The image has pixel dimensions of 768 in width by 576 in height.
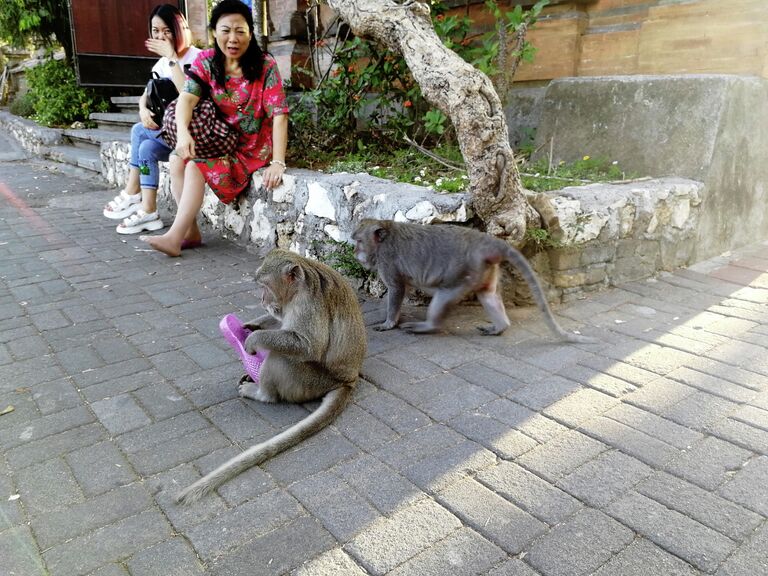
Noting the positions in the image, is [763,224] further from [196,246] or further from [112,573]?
[112,573]

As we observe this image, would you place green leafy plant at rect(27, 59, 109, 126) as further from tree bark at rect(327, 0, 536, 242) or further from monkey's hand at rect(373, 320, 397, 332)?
monkey's hand at rect(373, 320, 397, 332)

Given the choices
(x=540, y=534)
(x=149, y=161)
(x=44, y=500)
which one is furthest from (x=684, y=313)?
(x=149, y=161)

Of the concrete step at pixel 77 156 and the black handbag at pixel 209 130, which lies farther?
the concrete step at pixel 77 156

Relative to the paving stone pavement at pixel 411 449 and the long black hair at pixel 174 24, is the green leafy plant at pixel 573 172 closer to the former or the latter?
the paving stone pavement at pixel 411 449

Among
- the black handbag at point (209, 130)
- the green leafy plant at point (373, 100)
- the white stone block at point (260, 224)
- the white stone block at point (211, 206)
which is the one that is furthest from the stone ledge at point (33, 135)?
the white stone block at point (260, 224)

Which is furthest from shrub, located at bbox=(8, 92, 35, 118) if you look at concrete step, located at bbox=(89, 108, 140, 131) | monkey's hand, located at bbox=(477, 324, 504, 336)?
monkey's hand, located at bbox=(477, 324, 504, 336)

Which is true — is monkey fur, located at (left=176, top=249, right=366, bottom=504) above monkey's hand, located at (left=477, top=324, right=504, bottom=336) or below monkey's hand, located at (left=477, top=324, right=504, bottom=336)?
above

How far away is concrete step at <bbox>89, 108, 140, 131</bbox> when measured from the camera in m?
9.64

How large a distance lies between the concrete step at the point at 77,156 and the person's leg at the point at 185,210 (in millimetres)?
4606

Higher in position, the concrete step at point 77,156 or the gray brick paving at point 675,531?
the concrete step at point 77,156

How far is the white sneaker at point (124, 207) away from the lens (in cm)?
649

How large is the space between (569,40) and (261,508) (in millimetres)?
5242

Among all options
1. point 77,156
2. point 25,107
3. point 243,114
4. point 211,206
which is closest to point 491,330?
point 243,114

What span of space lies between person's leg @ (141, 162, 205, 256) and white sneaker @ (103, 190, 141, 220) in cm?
140
